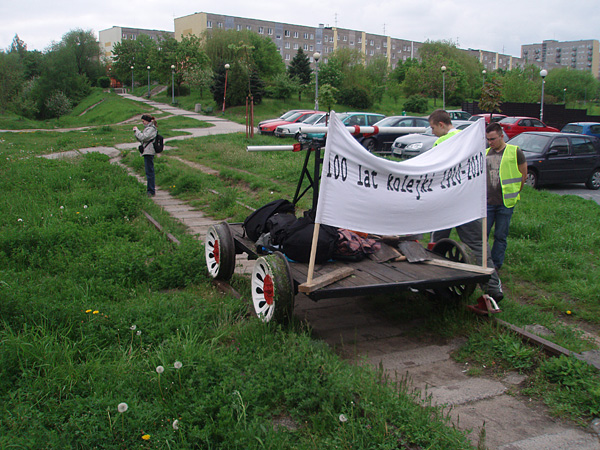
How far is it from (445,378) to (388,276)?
961 mm

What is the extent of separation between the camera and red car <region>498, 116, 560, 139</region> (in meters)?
25.4

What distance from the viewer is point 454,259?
550 centimetres

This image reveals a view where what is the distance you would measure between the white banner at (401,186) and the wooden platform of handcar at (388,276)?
39 cm

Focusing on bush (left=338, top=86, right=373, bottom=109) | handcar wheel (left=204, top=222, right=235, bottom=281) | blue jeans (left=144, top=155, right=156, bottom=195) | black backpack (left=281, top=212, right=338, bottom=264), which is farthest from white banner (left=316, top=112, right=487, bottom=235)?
bush (left=338, top=86, right=373, bottom=109)

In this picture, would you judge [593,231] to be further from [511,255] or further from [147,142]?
[147,142]

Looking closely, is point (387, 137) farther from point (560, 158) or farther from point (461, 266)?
point (461, 266)

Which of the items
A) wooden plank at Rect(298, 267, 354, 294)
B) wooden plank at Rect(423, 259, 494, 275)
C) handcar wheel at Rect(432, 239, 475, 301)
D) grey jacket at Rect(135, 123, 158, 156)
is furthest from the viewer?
grey jacket at Rect(135, 123, 158, 156)

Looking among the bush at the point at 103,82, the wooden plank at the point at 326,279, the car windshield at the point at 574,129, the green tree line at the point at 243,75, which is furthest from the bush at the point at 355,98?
the wooden plank at the point at 326,279

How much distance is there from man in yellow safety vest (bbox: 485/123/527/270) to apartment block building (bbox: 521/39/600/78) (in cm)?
19732

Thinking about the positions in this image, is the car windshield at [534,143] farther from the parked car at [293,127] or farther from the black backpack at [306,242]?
the black backpack at [306,242]

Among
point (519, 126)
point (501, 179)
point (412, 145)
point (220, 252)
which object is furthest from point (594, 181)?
point (220, 252)

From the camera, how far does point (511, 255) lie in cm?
725

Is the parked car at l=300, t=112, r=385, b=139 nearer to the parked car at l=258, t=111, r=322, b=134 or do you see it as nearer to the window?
the parked car at l=258, t=111, r=322, b=134

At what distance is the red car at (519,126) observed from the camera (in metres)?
25.4
